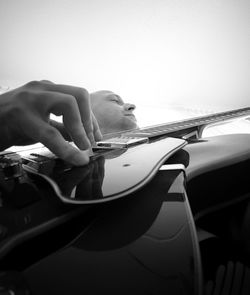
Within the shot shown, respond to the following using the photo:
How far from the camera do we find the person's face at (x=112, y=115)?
2.81ft

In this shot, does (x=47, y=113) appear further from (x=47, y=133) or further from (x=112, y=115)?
(x=112, y=115)

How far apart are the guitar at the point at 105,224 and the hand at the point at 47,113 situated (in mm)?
34

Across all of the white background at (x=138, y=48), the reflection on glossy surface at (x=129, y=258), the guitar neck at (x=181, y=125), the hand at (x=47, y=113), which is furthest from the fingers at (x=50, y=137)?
the white background at (x=138, y=48)

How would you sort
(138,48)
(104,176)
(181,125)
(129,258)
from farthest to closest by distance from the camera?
(138,48), (181,125), (104,176), (129,258)

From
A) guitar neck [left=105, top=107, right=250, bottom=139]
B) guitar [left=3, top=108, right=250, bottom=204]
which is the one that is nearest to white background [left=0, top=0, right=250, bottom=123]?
guitar neck [left=105, top=107, right=250, bottom=139]

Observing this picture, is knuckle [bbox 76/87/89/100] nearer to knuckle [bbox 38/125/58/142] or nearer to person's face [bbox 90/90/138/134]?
Answer: knuckle [bbox 38/125/58/142]

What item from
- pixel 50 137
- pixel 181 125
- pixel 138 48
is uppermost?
pixel 138 48

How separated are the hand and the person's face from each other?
0.47m

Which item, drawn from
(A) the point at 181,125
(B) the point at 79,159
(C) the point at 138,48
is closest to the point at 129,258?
(B) the point at 79,159

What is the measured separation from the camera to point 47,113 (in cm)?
36

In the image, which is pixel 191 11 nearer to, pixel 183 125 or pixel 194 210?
pixel 183 125

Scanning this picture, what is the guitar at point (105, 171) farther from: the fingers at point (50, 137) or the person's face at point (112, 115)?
the person's face at point (112, 115)

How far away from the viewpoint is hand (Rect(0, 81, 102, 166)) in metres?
0.33

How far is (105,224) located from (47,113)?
22 centimetres
